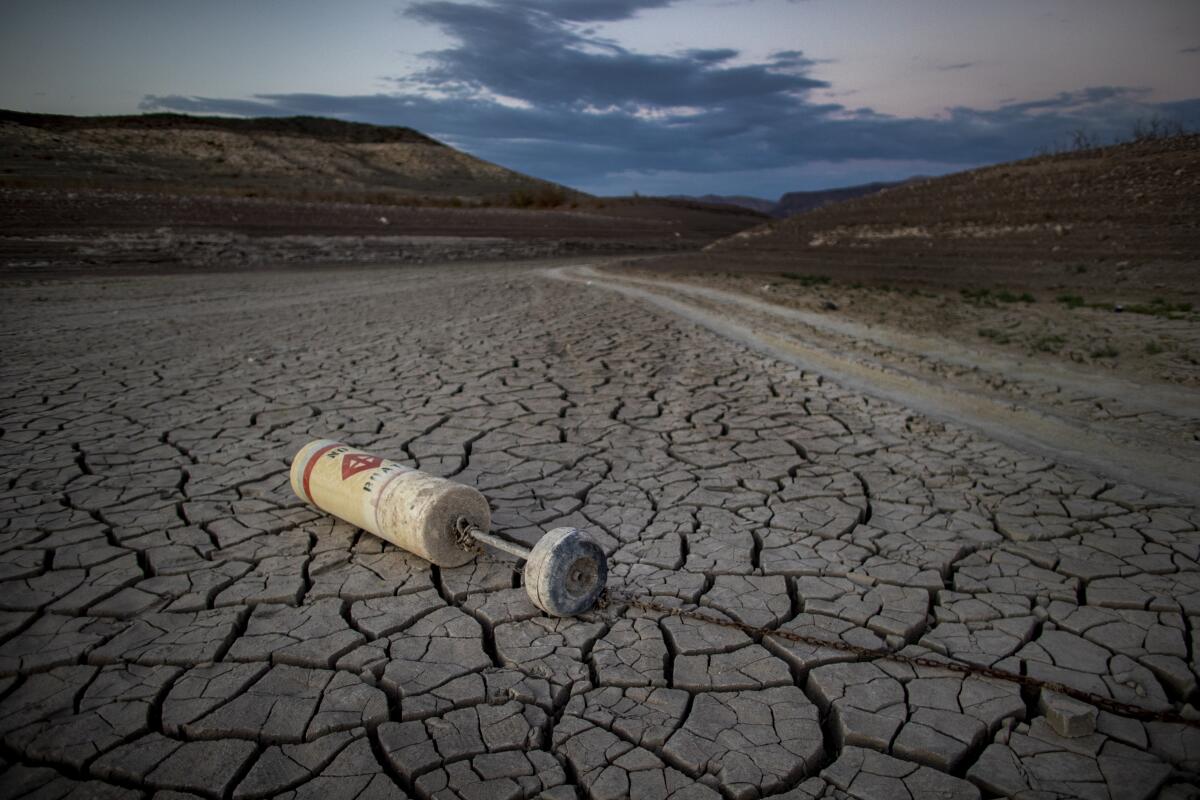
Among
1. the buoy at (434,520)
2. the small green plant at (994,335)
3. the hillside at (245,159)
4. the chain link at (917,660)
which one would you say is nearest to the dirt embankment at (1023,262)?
the small green plant at (994,335)

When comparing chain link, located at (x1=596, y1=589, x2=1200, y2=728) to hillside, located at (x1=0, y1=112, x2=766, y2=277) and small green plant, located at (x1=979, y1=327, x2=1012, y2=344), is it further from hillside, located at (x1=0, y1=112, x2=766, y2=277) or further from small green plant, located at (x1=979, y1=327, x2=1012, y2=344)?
hillside, located at (x1=0, y1=112, x2=766, y2=277)

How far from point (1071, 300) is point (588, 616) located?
9486 millimetres

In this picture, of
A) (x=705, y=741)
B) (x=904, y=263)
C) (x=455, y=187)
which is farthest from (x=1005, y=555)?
(x=455, y=187)

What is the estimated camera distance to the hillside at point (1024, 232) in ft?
37.0

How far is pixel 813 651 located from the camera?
7.89 feet

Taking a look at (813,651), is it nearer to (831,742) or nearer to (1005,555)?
(831,742)

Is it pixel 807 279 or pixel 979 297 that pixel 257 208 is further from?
pixel 979 297

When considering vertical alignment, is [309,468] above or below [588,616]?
above

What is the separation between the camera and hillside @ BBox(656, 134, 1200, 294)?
37.0 feet

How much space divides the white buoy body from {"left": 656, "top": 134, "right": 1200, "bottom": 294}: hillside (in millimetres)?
10785

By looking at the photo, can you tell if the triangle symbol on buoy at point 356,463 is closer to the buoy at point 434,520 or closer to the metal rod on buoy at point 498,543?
the buoy at point 434,520

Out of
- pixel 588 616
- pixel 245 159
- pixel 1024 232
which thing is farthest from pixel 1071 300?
pixel 245 159

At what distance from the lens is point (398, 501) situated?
9.25ft

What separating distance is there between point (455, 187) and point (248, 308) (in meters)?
40.8
